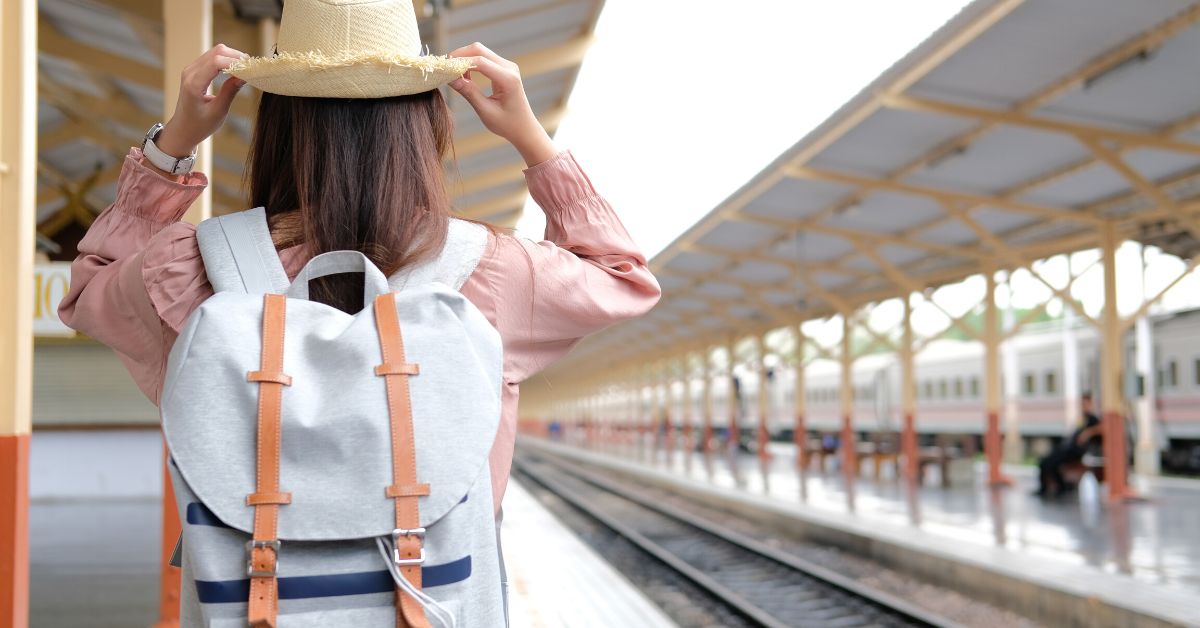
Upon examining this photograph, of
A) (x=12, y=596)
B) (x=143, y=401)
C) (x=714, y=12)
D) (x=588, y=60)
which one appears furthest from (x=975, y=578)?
(x=143, y=401)

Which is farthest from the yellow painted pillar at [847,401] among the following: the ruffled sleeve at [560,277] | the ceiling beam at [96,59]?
the ruffled sleeve at [560,277]

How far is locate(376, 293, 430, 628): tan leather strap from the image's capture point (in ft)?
3.95

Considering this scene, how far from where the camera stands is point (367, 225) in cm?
142

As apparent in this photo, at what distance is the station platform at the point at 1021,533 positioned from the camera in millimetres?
7930

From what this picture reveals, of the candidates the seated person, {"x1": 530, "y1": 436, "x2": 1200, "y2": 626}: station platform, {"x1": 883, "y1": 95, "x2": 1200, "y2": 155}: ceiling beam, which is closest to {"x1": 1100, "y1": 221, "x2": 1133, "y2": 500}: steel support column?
{"x1": 530, "y1": 436, "x2": 1200, "y2": 626}: station platform

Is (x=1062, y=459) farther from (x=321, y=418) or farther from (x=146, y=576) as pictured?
(x=321, y=418)

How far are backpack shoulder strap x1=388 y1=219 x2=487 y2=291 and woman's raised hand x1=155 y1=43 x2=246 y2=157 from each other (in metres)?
0.36

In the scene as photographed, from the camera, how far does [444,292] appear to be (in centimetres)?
131

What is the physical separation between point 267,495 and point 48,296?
4949 millimetres

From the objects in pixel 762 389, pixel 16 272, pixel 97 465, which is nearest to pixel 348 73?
pixel 16 272

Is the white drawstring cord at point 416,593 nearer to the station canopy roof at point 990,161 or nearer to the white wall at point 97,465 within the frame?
the station canopy roof at point 990,161

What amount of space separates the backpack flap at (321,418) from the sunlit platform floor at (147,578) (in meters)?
5.00

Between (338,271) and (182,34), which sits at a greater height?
(182,34)

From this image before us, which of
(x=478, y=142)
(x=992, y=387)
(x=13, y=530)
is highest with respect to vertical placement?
(x=478, y=142)
